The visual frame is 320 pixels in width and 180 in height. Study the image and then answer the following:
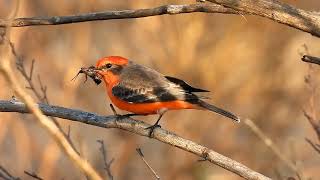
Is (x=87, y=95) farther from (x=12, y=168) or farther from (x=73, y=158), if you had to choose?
(x=73, y=158)

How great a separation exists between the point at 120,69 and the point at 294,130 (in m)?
5.26

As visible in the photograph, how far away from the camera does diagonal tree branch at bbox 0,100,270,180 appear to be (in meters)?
3.27

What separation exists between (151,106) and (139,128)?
0.41 meters

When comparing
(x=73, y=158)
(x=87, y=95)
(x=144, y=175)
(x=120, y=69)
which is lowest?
(x=144, y=175)

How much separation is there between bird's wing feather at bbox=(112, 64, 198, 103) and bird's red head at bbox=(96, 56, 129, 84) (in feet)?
0.14

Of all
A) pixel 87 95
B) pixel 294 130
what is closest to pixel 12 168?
pixel 87 95

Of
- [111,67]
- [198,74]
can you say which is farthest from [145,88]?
[198,74]

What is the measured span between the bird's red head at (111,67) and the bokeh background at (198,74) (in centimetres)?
318

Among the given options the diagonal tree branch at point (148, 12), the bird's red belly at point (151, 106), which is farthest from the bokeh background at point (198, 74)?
the diagonal tree branch at point (148, 12)

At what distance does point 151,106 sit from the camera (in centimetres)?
435

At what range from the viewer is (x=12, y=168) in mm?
8320

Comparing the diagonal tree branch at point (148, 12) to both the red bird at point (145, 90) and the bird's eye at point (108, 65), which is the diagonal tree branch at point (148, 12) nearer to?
the red bird at point (145, 90)

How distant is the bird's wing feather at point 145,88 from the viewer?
4.29 m

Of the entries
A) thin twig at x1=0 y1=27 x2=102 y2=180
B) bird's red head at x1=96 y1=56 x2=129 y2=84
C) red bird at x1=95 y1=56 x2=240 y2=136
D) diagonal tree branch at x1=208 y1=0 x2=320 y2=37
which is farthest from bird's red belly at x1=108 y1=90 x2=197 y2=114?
thin twig at x1=0 y1=27 x2=102 y2=180
